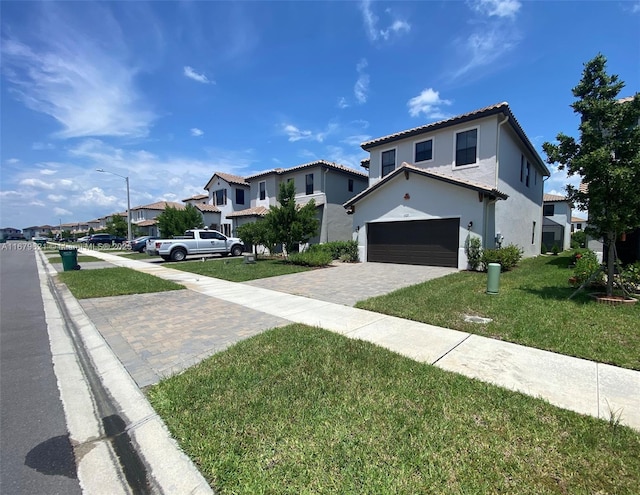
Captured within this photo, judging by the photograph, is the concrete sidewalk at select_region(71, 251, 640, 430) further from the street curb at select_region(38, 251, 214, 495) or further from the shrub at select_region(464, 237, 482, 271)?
the shrub at select_region(464, 237, 482, 271)

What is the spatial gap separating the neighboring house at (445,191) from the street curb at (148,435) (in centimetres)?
1347

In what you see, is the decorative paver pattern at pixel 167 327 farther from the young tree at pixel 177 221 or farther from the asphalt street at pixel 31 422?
the young tree at pixel 177 221

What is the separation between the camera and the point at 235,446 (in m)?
2.58

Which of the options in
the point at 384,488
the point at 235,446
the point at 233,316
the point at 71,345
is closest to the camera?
the point at 384,488

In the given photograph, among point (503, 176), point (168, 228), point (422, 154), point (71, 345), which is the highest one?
point (422, 154)

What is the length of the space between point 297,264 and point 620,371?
44.6 feet

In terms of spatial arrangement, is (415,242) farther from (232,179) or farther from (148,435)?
(232,179)

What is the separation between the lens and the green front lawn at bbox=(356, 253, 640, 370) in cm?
466

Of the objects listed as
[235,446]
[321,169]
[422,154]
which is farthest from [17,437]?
[321,169]

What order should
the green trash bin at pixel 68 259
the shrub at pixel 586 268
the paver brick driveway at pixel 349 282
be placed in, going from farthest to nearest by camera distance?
the green trash bin at pixel 68 259
the paver brick driveway at pixel 349 282
the shrub at pixel 586 268

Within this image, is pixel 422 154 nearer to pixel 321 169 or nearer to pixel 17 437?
pixel 321 169

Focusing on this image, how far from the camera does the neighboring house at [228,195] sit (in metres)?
29.6

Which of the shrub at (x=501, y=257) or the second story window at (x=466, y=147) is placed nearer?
the shrub at (x=501, y=257)

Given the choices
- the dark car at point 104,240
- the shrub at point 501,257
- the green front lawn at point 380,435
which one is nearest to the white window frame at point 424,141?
the shrub at point 501,257
